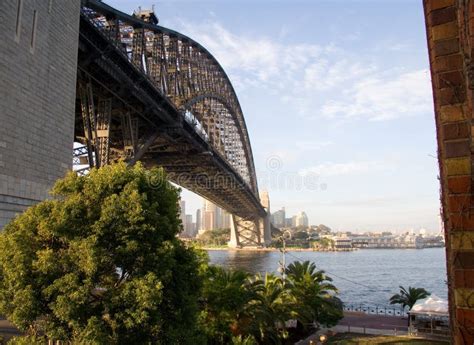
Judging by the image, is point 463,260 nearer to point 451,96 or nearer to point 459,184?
point 459,184

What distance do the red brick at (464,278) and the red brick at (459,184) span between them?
1.56 feet

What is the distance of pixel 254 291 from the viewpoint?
21344 millimetres

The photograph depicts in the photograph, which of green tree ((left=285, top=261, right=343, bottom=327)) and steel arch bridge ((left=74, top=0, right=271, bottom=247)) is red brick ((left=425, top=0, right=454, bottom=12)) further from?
steel arch bridge ((left=74, top=0, right=271, bottom=247))

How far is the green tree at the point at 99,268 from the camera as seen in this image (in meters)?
11.7

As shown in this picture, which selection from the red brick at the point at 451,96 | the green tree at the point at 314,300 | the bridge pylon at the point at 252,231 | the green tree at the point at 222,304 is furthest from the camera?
the bridge pylon at the point at 252,231

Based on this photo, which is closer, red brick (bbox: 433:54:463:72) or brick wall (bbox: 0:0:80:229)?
red brick (bbox: 433:54:463:72)

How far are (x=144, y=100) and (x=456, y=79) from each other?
37350 mm

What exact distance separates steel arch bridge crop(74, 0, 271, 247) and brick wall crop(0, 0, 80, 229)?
20.6 ft

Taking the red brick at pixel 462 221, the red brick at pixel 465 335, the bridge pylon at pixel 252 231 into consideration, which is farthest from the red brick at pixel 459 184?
the bridge pylon at pixel 252 231

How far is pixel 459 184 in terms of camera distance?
2.71 metres

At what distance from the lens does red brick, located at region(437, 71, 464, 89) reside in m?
2.82

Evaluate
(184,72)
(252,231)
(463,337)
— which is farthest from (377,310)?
(252,231)

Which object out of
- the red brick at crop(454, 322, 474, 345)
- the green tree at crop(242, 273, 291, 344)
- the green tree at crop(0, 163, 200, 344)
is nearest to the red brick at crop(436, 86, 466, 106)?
the red brick at crop(454, 322, 474, 345)

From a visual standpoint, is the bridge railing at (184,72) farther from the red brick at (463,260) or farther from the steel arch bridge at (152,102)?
the red brick at (463,260)
